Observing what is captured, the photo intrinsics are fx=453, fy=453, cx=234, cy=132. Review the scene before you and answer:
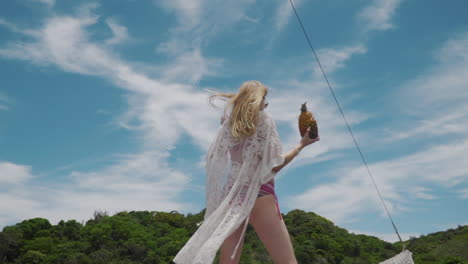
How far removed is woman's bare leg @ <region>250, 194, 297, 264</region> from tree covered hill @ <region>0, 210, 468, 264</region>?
32.3m

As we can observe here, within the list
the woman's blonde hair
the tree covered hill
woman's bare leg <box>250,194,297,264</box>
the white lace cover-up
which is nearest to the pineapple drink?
the white lace cover-up

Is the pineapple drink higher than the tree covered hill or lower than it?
lower

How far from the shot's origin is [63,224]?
4894 cm

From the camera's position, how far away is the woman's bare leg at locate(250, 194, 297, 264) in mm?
3037

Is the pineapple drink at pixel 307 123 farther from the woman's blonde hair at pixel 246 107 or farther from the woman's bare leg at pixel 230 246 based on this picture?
the woman's bare leg at pixel 230 246

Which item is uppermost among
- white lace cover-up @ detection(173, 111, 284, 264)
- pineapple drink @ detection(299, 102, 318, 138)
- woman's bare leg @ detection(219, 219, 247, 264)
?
pineapple drink @ detection(299, 102, 318, 138)

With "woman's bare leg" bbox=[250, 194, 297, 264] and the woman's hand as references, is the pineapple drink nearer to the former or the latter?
the woman's hand

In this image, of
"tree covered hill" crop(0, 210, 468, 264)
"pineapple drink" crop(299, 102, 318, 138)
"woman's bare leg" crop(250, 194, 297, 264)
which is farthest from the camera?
"tree covered hill" crop(0, 210, 468, 264)

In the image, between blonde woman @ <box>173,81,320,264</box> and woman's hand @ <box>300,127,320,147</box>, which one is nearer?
blonde woman @ <box>173,81,320,264</box>

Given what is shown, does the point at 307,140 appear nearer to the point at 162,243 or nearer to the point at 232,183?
the point at 232,183

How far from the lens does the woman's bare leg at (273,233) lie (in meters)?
3.04

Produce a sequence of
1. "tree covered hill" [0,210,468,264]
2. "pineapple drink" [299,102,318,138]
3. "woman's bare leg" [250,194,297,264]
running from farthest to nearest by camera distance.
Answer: "tree covered hill" [0,210,468,264] < "pineapple drink" [299,102,318,138] < "woman's bare leg" [250,194,297,264]

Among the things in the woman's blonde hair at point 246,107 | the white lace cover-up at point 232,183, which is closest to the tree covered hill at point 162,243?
the white lace cover-up at point 232,183

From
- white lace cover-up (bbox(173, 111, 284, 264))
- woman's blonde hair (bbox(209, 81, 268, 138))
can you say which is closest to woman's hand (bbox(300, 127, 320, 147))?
white lace cover-up (bbox(173, 111, 284, 264))
